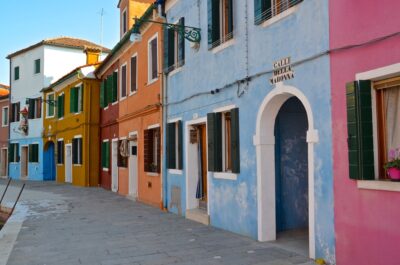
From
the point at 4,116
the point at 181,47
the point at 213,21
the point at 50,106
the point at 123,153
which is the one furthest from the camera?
the point at 4,116

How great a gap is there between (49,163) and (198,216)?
20227 mm

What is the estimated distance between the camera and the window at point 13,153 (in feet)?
100

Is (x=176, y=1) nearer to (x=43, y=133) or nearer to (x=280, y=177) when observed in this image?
(x=280, y=177)

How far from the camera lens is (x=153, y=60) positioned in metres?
13.4

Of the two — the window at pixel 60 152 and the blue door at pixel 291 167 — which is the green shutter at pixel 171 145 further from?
the window at pixel 60 152

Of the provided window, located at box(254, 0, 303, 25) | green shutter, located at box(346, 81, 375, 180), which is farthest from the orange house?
green shutter, located at box(346, 81, 375, 180)

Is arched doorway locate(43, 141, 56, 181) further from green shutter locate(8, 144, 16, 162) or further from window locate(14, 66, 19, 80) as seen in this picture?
window locate(14, 66, 19, 80)

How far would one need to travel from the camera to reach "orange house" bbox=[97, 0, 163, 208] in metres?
12.8

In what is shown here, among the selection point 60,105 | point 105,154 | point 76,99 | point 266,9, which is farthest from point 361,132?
point 60,105

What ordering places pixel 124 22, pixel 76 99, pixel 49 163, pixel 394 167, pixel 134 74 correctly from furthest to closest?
pixel 49 163
pixel 76 99
pixel 124 22
pixel 134 74
pixel 394 167

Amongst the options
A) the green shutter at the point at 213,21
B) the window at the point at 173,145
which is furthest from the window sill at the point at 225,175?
the green shutter at the point at 213,21

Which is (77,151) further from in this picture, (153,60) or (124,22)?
(153,60)

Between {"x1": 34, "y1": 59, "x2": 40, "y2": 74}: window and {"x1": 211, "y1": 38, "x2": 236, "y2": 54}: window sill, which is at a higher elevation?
{"x1": 34, "y1": 59, "x2": 40, "y2": 74}: window

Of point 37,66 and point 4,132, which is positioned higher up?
point 37,66
